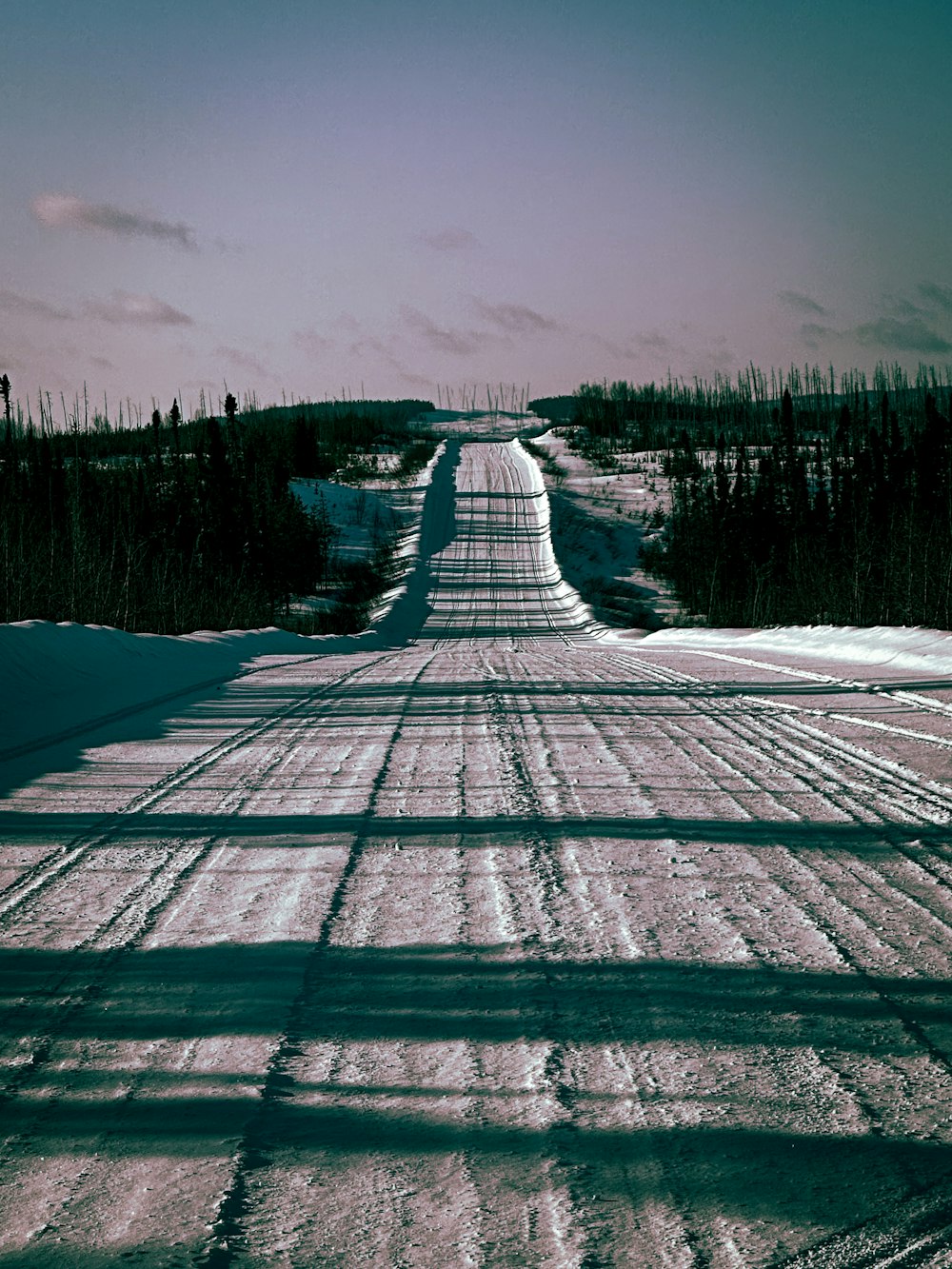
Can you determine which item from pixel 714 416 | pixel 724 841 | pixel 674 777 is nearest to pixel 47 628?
pixel 674 777

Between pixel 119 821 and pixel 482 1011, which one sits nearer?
pixel 482 1011

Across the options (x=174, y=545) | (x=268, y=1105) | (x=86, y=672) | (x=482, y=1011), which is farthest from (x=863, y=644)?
(x=174, y=545)

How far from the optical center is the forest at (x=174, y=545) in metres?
17.0

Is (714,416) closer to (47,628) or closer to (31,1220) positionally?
(47,628)

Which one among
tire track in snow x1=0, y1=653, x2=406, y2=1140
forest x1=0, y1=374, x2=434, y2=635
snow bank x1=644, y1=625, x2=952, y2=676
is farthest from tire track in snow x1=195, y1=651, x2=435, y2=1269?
forest x1=0, y1=374, x2=434, y2=635

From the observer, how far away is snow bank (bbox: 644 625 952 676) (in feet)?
35.1

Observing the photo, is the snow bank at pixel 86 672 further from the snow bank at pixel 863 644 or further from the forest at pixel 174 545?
the snow bank at pixel 863 644

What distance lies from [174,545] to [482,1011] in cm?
4208

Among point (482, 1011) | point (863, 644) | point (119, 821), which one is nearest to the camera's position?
point (482, 1011)

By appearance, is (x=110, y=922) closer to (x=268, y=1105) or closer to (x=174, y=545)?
(x=268, y=1105)

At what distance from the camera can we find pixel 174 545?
4256cm

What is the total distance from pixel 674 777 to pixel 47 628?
26.2ft

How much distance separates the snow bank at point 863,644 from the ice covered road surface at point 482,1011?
476 cm

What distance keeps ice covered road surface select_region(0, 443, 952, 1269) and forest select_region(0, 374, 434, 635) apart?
10235mm
